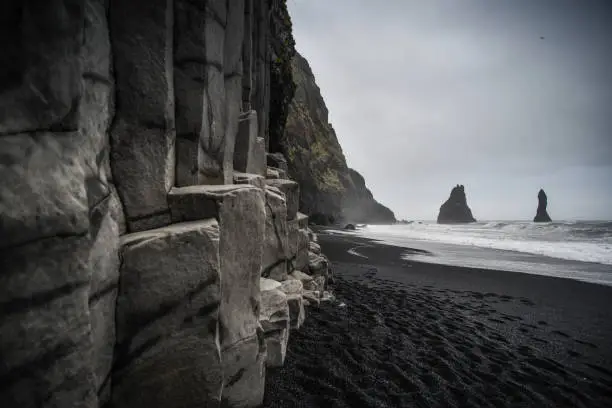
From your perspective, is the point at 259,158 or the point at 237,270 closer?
the point at 237,270

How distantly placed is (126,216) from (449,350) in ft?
29.1

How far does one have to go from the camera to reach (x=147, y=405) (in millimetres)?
4207

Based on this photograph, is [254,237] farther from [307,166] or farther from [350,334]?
[307,166]

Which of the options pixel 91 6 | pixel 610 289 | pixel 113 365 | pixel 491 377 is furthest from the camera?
pixel 610 289

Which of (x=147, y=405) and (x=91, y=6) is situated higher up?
(x=91, y=6)

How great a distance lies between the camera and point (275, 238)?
9555mm

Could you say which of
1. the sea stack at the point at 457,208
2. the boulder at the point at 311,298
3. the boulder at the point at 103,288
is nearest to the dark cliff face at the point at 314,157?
the boulder at the point at 311,298

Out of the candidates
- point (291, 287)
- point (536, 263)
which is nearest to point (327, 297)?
point (291, 287)

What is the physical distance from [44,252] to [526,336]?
12.6 metres

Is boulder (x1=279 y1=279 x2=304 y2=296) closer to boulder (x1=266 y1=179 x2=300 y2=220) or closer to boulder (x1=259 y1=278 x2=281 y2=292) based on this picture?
boulder (x1=259 y1=278 x2=281 y2=292)

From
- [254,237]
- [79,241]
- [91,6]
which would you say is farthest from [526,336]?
[91,6]

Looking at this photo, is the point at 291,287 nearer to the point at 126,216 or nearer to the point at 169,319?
the point at 169,319

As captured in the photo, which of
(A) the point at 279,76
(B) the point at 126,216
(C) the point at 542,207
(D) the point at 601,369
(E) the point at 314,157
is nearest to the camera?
(B) the point at 126,216

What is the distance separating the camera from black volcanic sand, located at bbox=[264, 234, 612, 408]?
20.0 ft
